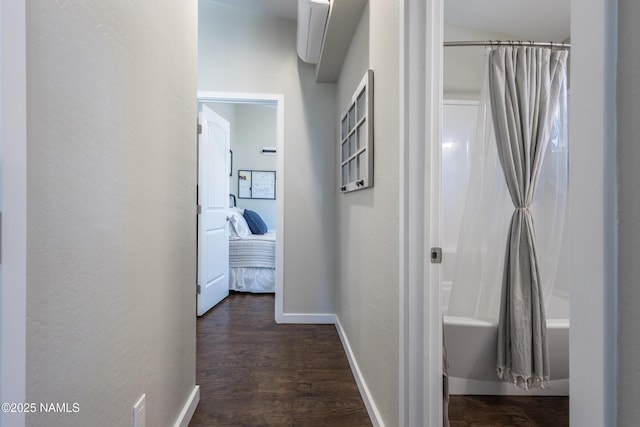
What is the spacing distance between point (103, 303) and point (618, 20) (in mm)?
1162

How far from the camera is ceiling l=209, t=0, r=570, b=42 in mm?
2443

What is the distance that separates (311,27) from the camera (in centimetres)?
239

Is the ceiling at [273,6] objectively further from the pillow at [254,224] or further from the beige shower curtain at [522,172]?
the pillow at [254,224]

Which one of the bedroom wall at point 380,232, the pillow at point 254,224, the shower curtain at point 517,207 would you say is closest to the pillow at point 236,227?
the pillow at point 254,224

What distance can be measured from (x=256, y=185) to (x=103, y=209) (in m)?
5.33

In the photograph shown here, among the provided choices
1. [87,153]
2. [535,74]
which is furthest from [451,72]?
[87,153]

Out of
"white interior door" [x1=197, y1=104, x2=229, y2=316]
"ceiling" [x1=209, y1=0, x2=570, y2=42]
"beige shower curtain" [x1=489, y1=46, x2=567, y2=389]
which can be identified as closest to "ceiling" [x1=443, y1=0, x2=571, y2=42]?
"ceiling" [x1=209, y1=0, x2=570, y2=42]

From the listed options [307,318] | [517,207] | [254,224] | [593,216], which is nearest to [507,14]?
[517,207]

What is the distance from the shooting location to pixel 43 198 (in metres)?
0.66

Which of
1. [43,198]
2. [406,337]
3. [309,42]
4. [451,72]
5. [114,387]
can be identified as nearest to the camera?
[43,198]

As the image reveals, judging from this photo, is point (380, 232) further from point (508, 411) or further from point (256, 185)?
point (256, 185)

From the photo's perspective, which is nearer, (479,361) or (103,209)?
(103,209)

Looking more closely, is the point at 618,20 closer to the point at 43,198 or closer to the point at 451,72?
the point at 43,198

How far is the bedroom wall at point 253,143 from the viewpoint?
6051 mm
